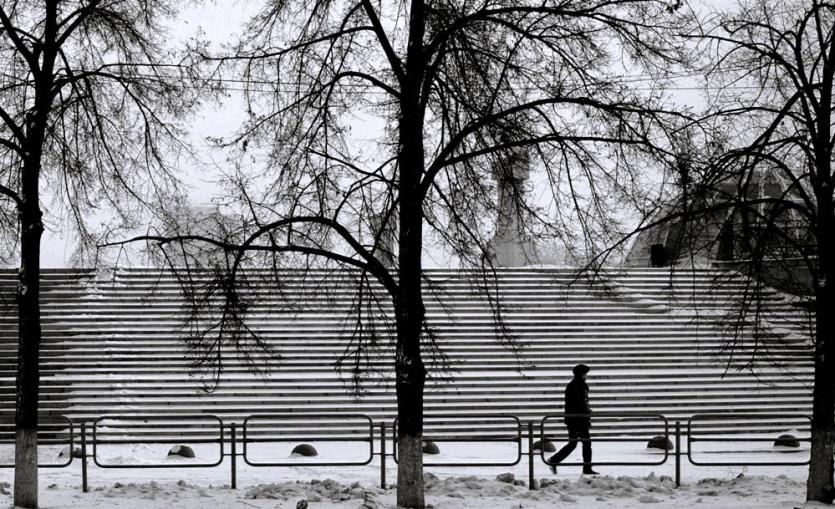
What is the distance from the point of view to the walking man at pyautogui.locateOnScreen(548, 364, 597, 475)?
15.2 metres

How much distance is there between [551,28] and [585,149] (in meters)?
1.44

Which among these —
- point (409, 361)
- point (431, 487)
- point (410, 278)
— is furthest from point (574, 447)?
point (410, 278)

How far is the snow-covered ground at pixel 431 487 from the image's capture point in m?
12.4

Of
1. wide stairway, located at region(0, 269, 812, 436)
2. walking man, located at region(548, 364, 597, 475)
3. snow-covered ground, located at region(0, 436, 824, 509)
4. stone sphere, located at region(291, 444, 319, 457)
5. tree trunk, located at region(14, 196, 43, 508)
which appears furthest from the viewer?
wide stairway, located at region(0, 269, 812, 436)

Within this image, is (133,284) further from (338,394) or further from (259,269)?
(259,269)

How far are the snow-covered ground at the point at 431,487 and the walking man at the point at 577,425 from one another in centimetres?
32

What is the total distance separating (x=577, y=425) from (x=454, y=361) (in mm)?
Answer: 6693

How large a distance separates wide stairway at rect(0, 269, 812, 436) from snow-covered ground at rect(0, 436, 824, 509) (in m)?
4.07

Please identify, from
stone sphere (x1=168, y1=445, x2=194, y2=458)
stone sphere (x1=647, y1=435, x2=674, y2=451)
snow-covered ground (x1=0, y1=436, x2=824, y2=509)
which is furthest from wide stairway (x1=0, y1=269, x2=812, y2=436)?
snow-covered ground (x1=0, y1=436, x2=824, y2=509)

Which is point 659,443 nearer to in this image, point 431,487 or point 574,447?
point 574,447

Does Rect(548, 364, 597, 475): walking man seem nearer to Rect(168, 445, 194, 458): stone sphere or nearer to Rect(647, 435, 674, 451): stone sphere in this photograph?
Rect(647, 435, 674, 451): stone sphere

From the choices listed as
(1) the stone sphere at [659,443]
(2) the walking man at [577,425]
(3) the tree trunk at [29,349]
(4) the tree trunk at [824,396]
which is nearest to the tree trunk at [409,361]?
(2) the walking man at [577,425]

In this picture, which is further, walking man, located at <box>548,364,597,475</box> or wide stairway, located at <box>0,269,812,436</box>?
wide stairway, located at <box>0,269,812,436</box>

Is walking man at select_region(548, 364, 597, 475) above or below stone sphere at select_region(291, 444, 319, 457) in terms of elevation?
above
